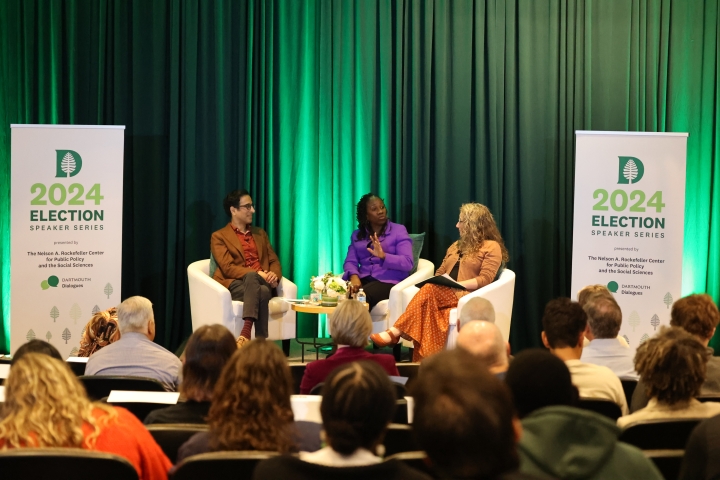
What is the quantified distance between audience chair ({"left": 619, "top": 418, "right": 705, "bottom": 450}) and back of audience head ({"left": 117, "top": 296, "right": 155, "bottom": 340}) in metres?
2.14

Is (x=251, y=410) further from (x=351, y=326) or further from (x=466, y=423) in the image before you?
(x=351, y=326)

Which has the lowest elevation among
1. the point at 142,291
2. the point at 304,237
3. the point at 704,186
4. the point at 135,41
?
the point at 142,291

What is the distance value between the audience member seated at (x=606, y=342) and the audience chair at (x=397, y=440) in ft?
4.75

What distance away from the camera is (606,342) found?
3.59m

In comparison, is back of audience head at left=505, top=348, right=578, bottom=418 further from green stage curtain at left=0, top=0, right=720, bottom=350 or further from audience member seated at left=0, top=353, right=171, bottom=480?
green stage curtain at left=0, top=0, right=720, bottom=350

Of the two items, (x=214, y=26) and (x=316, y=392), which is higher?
(x=214, y=26)

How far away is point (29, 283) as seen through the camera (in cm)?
613

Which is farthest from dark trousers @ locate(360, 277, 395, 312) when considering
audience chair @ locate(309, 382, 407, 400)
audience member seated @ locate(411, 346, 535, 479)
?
audience member seated @ locate(411, 346, 535, 479)

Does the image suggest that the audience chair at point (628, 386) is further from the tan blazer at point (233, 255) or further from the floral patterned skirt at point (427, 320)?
the tan blazer at point (233, 255)

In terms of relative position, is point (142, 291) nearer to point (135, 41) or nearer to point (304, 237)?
point (304, 237)

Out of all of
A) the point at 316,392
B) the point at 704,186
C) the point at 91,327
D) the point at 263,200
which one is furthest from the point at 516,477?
the point at 704,186

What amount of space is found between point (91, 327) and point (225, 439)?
2.30m

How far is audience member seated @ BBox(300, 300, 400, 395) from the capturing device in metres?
3.33

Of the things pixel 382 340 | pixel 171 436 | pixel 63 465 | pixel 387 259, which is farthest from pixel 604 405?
pixel 387 259
